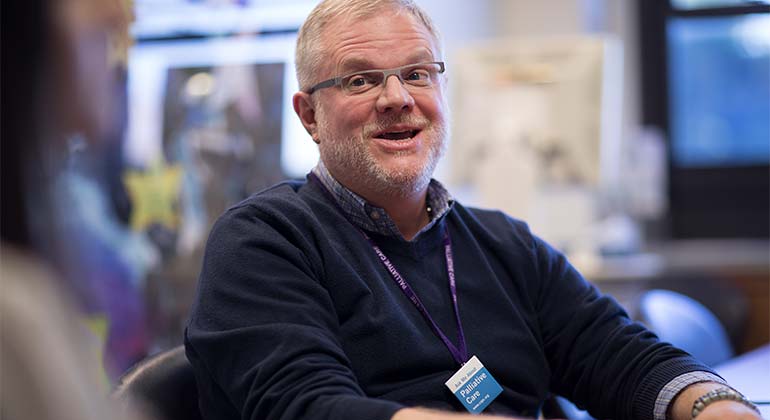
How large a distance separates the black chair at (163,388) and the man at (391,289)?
0.16ft

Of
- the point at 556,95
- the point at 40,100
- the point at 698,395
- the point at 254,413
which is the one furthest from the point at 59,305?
the point at 556,95

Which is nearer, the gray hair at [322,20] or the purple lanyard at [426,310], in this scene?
the purple lanyard at [426,310]

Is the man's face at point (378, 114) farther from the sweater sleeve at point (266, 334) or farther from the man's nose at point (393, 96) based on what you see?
the sweater sleeve at point (266, 334)

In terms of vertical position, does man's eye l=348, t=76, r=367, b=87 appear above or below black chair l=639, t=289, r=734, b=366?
above

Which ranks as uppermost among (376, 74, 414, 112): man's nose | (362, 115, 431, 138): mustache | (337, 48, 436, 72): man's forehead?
(337, 48, 436, 72): man's forehead

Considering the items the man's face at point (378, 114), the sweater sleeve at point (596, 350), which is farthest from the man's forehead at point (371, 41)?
the sweater sleeve at point (596, 350)

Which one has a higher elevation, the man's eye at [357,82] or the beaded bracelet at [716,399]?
the man's eye at [357,82]

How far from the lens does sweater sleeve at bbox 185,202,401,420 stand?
1197 millimetres

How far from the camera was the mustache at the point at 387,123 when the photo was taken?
5.16 feet

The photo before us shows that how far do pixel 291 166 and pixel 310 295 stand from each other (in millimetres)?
2632

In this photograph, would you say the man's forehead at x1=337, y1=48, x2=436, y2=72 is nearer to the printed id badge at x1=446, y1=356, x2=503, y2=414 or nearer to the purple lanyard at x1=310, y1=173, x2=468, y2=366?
the purple lanyard at x1=310, y1=173, x2=468, y2=366

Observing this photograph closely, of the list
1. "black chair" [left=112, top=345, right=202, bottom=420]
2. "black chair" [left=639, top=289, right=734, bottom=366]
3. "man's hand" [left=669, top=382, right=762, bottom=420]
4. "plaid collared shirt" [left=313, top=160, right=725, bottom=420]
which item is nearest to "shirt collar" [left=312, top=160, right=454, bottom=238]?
"plaid collared shirt" [left=313, top=160, right=725, bottom=420]

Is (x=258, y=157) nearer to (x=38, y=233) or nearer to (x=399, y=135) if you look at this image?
(x=399, y=135)

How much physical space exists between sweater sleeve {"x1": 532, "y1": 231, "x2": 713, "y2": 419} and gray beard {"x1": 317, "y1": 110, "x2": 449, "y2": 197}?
278 mm
